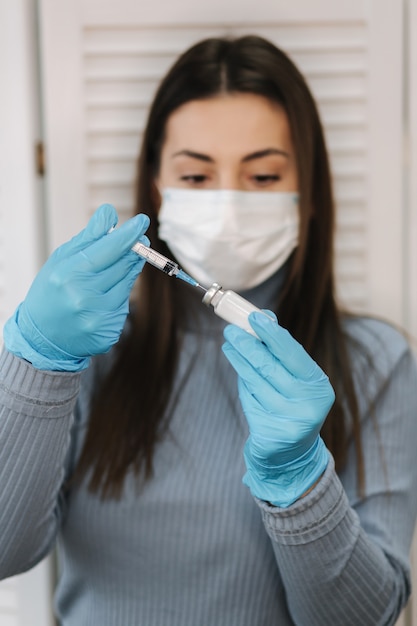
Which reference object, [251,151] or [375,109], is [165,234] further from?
[375,109]

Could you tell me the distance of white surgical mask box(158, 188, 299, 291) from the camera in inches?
46.4

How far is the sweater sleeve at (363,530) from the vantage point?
3.18 ft

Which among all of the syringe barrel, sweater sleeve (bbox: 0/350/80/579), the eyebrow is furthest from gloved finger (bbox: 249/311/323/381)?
the eyebrow

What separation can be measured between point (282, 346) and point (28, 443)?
329mm

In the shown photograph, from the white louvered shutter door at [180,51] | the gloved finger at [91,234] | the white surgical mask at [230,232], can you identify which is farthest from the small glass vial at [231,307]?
the white louvered shutter door at [180,51]

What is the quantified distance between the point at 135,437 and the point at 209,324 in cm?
24

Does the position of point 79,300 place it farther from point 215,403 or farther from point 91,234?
point 215,403

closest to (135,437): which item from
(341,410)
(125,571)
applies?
(125,571)

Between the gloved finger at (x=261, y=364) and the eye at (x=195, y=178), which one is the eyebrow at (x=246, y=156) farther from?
the gloved finger at (x=261, y=364)

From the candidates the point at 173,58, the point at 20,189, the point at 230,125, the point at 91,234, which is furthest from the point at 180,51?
the point at 91,234

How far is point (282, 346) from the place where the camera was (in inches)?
35.6

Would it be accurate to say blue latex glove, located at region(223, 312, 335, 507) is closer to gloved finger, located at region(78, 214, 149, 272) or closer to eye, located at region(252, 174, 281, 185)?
gloved finger, located at region(78, 214, 149, 272)

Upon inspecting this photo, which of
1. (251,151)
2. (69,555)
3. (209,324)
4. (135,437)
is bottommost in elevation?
(69,555)

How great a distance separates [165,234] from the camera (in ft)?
4.10
